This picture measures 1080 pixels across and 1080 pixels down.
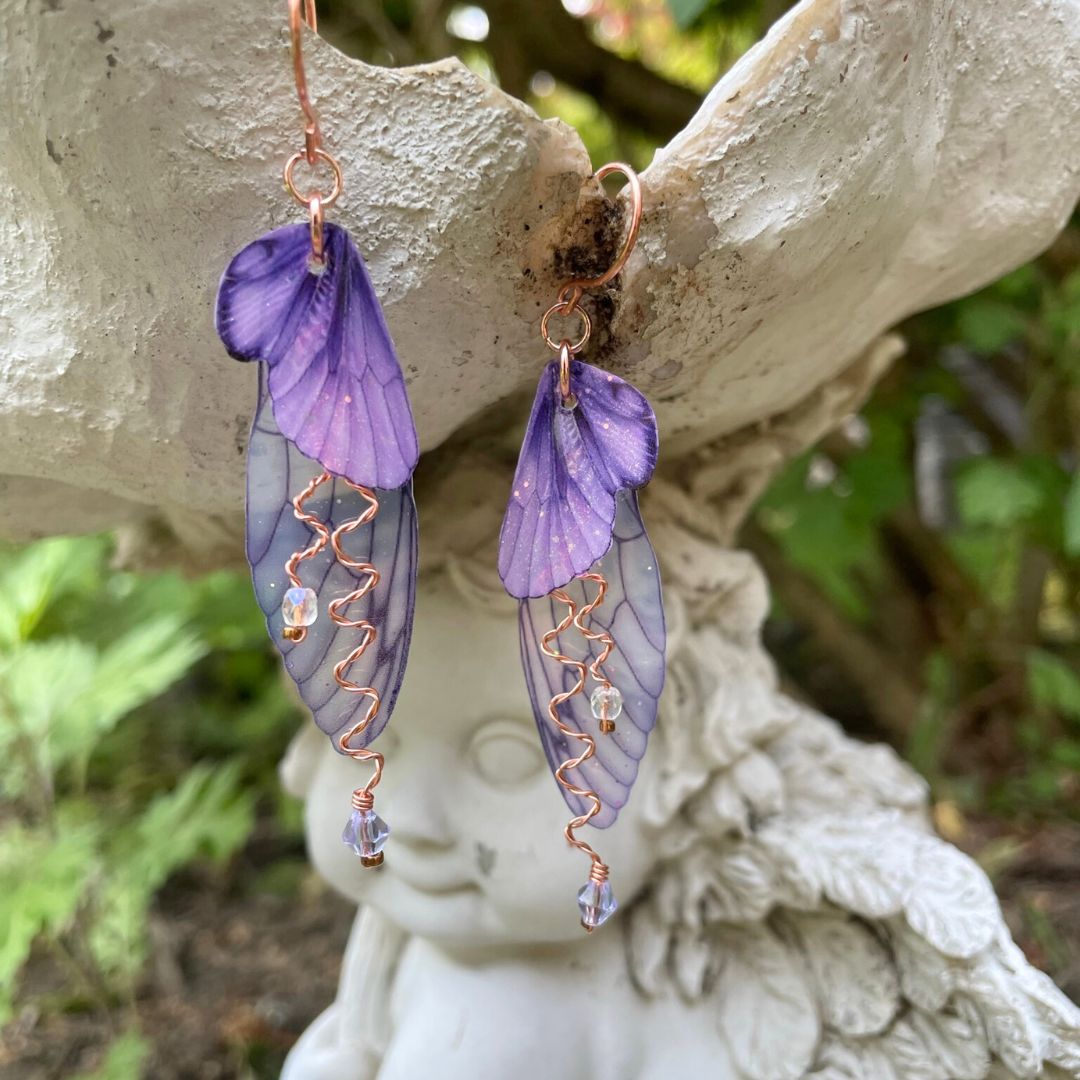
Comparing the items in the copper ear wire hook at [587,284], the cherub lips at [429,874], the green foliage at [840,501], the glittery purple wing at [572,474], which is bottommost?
the green foliage at [840,501]

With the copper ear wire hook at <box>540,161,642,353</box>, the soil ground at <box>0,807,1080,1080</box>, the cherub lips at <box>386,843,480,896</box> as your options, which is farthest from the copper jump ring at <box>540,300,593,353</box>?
the soil ground at <box>0,807,1080,1080</box>

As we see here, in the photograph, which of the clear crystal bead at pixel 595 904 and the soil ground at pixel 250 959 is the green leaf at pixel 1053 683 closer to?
the soil ground at pixel 250 959

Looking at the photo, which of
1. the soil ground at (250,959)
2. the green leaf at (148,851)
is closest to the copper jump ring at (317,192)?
the green leaf at (148,851)

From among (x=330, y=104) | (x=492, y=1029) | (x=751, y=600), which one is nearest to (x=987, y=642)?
(x=751, y=600)

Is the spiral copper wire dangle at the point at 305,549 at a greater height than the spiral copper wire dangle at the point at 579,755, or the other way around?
the spiral copper wire dangle at the point at 305,549

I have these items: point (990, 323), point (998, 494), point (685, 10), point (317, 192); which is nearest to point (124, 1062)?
point (317, 192)

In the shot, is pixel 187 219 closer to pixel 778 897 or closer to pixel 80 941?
pixel 778 897
